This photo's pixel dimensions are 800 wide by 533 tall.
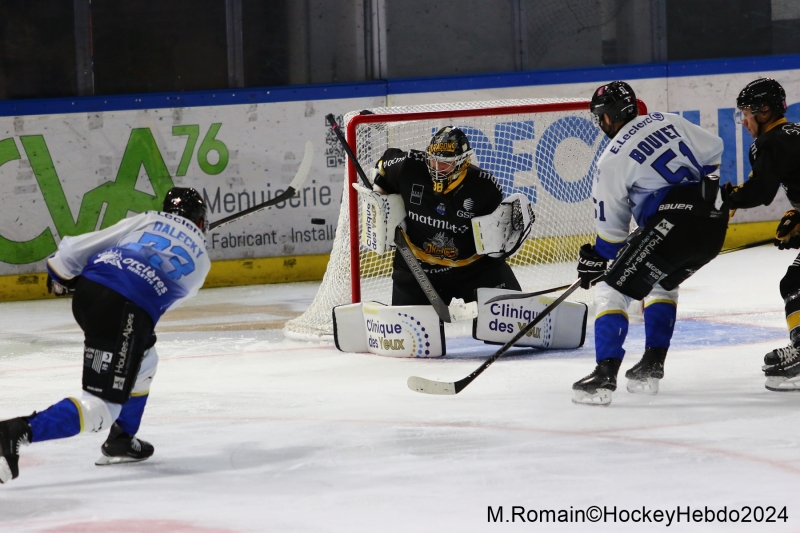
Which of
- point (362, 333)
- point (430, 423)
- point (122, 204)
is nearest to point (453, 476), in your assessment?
point (430, 423)

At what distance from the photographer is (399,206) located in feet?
16.4

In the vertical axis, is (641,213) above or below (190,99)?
below

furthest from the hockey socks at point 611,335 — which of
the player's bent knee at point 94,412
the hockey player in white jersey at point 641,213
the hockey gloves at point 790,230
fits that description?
the player's bent knee at point 94,412

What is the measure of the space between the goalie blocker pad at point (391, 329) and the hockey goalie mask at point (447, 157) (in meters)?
0.55

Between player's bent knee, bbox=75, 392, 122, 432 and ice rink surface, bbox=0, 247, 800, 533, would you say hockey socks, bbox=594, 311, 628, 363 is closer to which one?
ice rink surface, bbox=0, 247, 800, 533

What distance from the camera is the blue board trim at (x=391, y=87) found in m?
7.12

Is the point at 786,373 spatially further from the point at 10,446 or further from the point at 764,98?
the point at 10,446

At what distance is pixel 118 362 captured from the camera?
116 inches

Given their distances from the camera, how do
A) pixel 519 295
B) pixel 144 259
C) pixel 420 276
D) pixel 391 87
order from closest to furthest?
pixel 144 259, pixel 519 295, pixel 420 276, pixel 391 87

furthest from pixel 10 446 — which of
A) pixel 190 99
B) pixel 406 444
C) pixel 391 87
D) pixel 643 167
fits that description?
pixel 391 87

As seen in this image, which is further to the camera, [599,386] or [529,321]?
[529,321]

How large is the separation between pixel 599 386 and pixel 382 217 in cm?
153

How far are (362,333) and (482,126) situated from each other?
2.03 m

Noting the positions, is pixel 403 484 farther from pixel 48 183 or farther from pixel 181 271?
pixel 48 183
